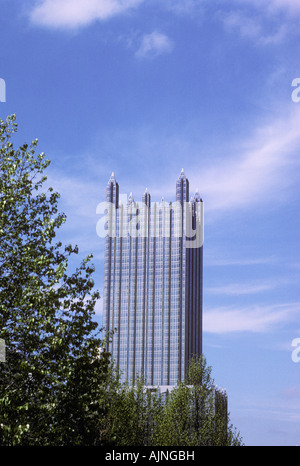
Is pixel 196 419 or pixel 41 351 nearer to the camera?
pixel 41 351

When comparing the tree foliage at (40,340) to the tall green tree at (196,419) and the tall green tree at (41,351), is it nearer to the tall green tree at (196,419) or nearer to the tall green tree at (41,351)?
the tall green tree at (41,351)

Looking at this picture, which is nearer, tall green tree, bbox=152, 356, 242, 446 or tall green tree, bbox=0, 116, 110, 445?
tall green tree, bbox=0, 116, 110, 445

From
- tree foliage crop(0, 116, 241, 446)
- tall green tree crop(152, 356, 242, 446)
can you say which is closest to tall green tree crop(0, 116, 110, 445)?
tree foliage crop(0, 116, 241, 446)

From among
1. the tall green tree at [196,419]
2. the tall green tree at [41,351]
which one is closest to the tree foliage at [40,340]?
the tall green tree at [41,351]

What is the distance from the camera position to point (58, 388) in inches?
929

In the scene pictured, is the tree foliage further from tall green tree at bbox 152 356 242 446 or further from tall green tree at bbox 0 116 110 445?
tall green tree at bbox 152 356 242 446

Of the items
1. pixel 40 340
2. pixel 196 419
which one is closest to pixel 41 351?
pixel 40 340

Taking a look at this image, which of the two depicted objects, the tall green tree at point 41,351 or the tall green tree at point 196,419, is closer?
the tall green tree at point 41,351

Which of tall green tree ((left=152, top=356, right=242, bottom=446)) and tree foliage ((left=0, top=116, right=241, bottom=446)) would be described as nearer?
tree foliage ((left=0, top=116, right=241, bottom=446))

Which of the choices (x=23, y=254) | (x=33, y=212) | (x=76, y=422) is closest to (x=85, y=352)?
(x=76, y=422)

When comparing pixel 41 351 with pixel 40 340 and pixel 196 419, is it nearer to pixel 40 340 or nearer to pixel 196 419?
pixel 40 340
